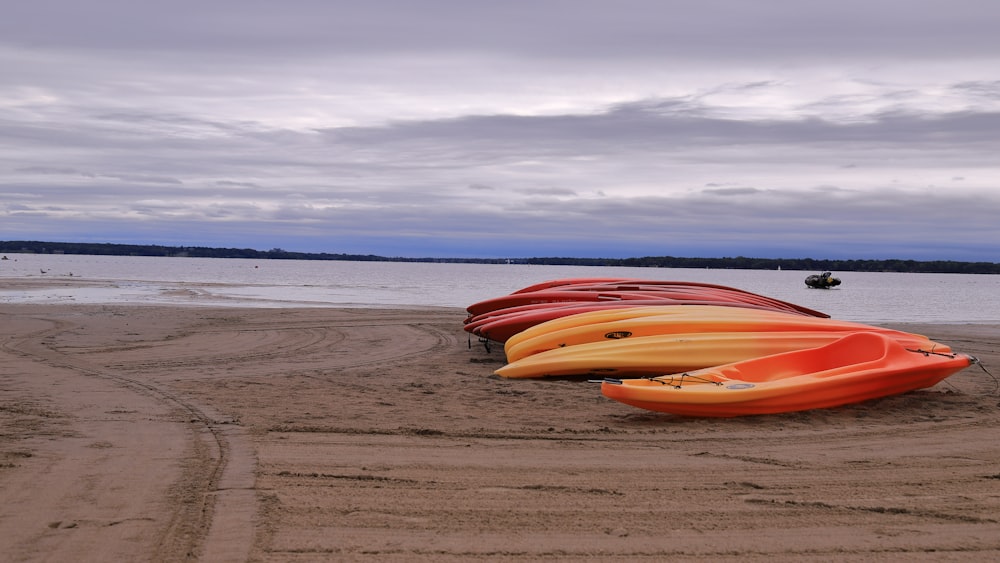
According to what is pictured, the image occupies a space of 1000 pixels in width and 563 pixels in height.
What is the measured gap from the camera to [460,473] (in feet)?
13.0

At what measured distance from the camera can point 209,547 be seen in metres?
2.84

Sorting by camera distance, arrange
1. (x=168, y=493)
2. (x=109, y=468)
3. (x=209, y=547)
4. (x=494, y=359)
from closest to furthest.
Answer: (x=209, y=547)
(x=168, y=493)
(x=109, y=468)
(x=494, y=359)

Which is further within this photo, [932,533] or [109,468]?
[109,468]

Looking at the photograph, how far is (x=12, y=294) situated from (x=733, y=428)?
2130 cm

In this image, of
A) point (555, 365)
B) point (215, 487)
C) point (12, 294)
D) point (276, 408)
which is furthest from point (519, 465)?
point (12, 294)

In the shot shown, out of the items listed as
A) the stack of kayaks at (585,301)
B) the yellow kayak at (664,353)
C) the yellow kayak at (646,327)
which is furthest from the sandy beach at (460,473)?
the stack of kayaks at (585,301)

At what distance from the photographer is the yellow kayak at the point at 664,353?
23.9 feet

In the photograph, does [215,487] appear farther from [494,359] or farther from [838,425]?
[494,359]

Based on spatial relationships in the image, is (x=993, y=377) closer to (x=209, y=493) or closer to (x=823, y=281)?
(x=209, y=493)

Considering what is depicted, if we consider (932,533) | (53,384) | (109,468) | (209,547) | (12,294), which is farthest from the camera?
(12,294)

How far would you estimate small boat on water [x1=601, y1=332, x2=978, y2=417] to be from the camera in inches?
218

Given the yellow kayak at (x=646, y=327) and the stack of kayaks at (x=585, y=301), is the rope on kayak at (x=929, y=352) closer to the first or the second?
the yellow kayak at (x=646, y=327)

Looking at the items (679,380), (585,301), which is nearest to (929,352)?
(679,380)

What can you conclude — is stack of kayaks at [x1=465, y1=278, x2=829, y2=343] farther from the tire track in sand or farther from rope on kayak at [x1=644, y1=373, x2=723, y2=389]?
the tire track in sand
